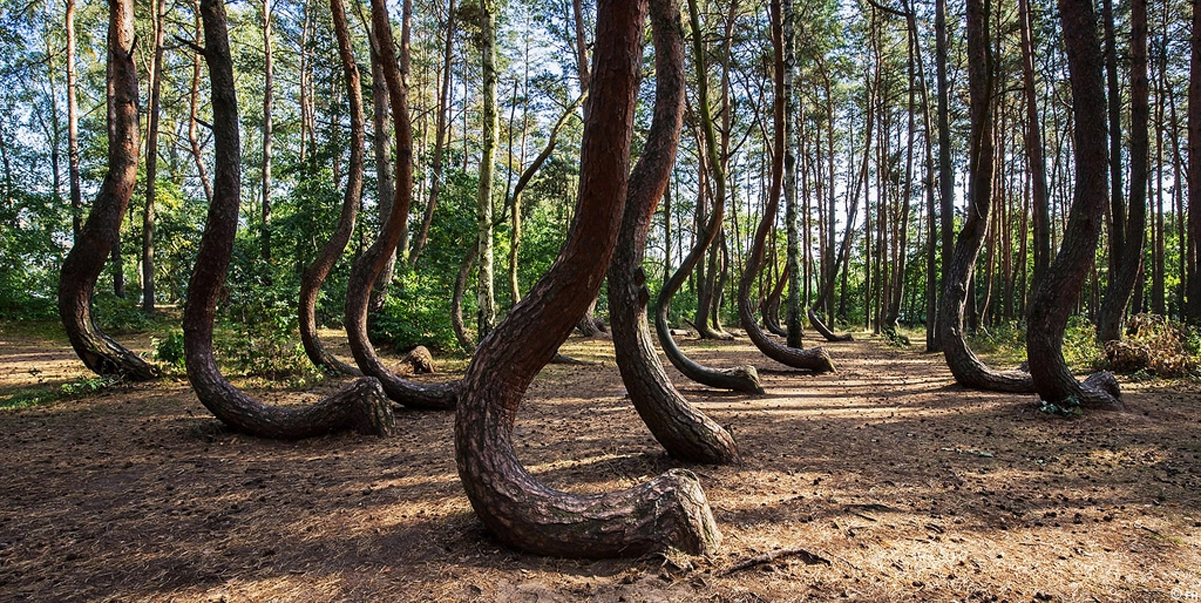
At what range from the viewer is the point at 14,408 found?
616 cm

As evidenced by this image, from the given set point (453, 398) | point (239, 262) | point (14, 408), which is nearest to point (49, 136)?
point (239, 262)

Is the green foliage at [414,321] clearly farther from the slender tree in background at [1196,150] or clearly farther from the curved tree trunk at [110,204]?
the slender tree in background at [1196,150]

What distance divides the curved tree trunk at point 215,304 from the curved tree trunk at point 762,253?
545 cm

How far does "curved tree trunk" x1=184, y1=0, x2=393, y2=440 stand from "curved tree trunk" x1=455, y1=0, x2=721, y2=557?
3.05m

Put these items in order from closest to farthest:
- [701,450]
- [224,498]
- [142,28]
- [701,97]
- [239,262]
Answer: [224,498], [701,450], [701,97], [239,262], [142,28]

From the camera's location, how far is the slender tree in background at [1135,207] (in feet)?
30.1

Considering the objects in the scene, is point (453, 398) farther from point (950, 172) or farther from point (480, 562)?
point (950, 172)

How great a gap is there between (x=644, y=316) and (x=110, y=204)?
7030 millimetres

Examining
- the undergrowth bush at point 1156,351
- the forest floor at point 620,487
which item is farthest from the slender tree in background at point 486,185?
the undergrowth bush at point 1156,351

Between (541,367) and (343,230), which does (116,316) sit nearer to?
(343,230)

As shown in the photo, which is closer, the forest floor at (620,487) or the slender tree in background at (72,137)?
the forest floor at (620,487)

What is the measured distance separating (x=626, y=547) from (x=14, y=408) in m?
7.43

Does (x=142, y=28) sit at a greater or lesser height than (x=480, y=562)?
greater

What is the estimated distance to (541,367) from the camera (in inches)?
113
